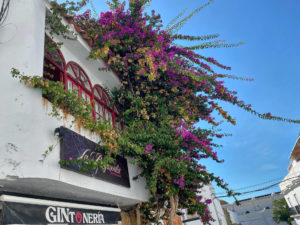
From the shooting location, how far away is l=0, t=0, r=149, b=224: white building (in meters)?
2.71

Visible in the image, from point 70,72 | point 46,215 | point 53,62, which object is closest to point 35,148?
point 46,215

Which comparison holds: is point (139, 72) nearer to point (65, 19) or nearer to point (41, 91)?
point (65, 19)

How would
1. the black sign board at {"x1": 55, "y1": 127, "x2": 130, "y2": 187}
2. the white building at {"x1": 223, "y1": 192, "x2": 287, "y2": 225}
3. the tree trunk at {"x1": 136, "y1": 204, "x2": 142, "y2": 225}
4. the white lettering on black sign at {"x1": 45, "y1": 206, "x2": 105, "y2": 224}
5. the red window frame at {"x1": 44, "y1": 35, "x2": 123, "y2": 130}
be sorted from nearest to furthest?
the white lettering on black sign at {"x1": 45, "y1": 206, "x2": 105, "y2": 224}, the black sign board at {"x1": 55, "y1": 127, "x2": 130, "y2": 187}, the red window frame at {"x1": 44, "y1": 35, "x2": 123, "y2": 130}, the tree trunk at {"x1": 136, "y1": 204, "x2": 142, "y2": 225}, the white building at {"x1": 223, "y1": 192, "x2": 287, "y2": 225}

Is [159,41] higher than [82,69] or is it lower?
higher

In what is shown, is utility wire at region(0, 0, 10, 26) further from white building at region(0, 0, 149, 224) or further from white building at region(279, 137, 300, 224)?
white building at region(279, 137, 300, 224)

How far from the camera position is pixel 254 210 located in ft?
132

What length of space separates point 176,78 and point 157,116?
1.37m

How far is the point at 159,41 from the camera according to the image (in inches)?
264

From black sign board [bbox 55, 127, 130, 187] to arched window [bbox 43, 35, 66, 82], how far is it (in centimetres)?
139

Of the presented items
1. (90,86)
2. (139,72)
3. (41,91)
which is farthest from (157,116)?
(41,91)

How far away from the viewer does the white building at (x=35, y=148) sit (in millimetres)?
2711

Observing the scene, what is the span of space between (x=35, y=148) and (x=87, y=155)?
1085 mm

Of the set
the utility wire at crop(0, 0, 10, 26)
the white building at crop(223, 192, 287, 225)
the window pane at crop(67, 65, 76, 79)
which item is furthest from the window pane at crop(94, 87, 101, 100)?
the white building at crop(223, 192, 287, 225)

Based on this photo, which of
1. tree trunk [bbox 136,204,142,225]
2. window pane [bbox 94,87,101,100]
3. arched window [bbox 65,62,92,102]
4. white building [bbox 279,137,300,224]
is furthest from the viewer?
white building [bbox 279,137,300,224]
